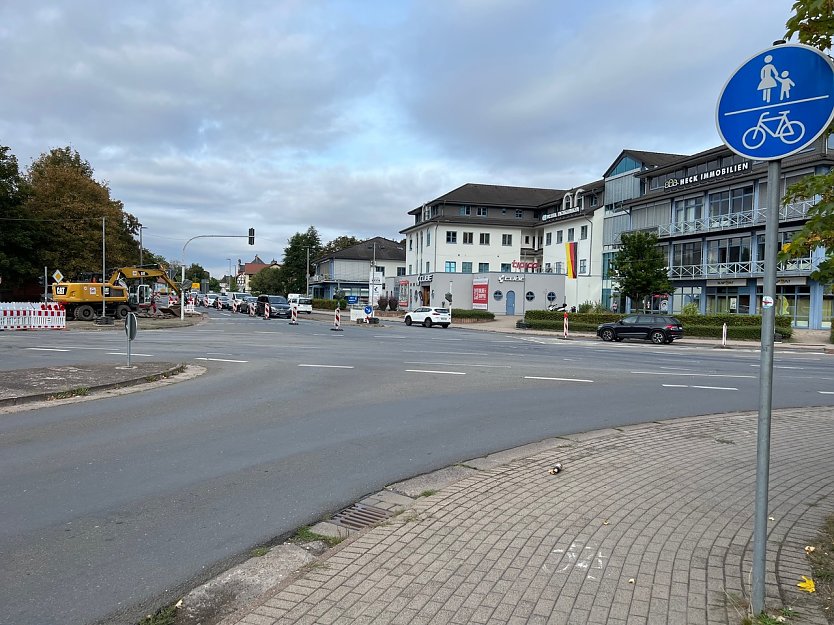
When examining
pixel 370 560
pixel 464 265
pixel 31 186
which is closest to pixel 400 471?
pixel 370 560

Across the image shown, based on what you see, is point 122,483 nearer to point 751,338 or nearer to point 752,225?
point 751,338

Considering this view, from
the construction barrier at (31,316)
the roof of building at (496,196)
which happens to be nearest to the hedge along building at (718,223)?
the roof of building at (496,196)

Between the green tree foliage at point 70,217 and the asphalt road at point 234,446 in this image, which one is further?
the green tree foliage at point 70,217

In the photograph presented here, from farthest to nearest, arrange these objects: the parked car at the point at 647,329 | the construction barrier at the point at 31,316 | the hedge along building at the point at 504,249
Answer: the hedge along building at the point at 504,249, the parked car at the point at 647,329, the construction barrier at the point at 31,316

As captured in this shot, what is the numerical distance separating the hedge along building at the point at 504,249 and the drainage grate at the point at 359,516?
51.9 m

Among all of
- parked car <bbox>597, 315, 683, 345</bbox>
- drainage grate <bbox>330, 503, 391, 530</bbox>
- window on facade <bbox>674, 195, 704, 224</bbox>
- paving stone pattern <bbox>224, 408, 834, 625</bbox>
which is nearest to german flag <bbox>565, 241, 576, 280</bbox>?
window on facade <bbox>674, 195, 704, 224</bbox>

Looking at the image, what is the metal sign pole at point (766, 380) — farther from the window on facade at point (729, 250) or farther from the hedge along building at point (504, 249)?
the hedge along building at point (504, 249)

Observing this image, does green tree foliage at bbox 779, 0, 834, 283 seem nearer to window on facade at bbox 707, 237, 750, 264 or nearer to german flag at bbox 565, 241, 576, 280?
window on facade at bbox 707, 237, 750, 264

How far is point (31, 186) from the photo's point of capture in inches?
2007

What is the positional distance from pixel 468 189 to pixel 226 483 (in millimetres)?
68504

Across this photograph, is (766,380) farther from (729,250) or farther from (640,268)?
(729,250)

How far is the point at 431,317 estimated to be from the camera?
4447 centimetres

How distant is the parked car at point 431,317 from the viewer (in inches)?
1736

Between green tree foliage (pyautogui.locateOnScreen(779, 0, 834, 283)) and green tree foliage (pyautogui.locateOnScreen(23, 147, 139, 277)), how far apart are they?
2146 inches
